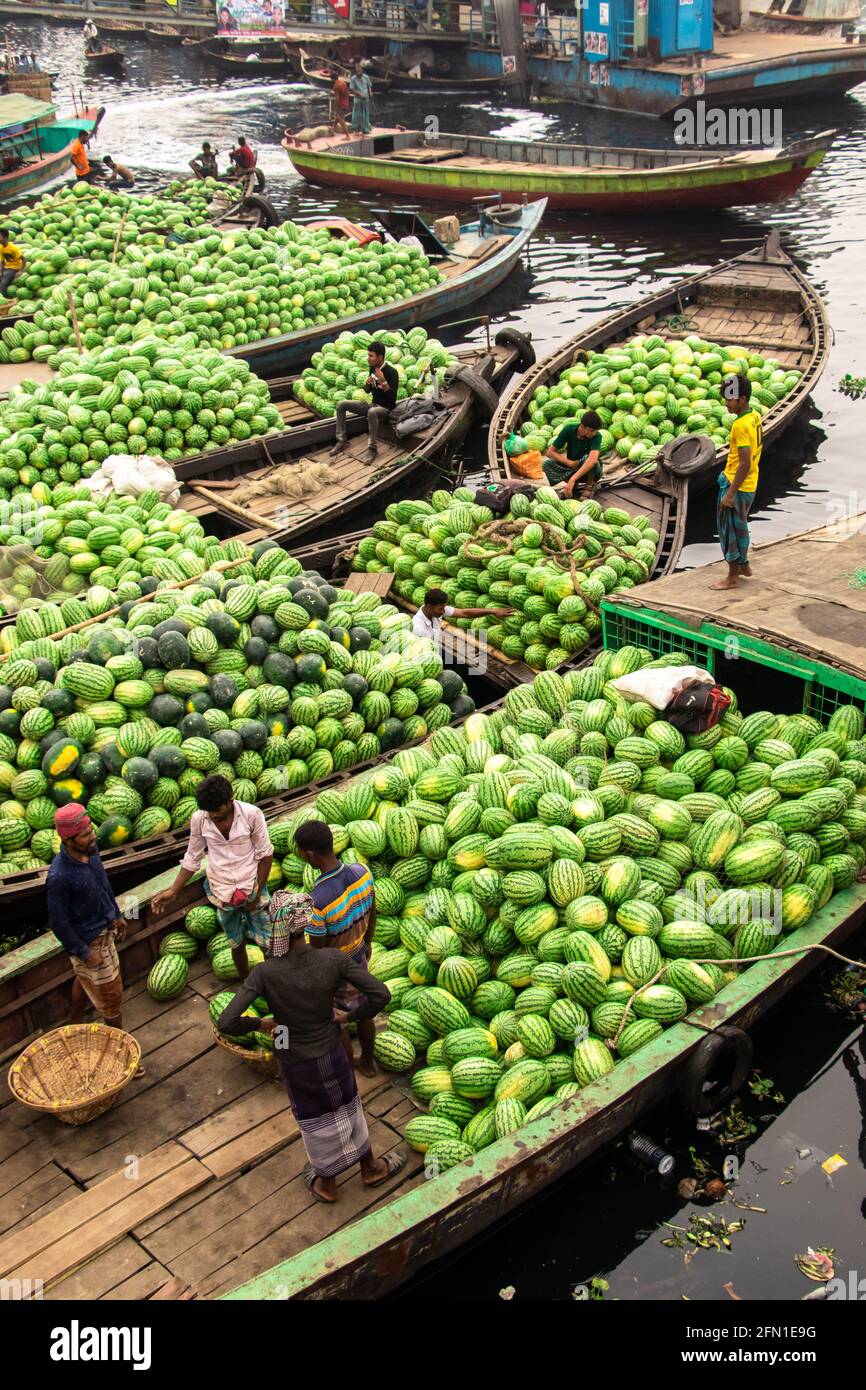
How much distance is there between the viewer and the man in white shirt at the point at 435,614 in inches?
363

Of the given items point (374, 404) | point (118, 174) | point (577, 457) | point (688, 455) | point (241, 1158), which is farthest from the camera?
point (118, 174)

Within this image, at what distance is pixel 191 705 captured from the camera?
8.23 m

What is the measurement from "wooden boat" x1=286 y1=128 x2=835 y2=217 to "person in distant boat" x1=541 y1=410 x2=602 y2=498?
47.2 ft

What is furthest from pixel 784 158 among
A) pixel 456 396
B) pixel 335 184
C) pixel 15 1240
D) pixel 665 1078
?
pixel 15 1240

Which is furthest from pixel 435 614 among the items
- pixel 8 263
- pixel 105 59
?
pixel 105 59

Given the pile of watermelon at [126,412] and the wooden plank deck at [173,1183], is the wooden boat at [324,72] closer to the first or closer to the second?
the pile of watermelon at [126,412]

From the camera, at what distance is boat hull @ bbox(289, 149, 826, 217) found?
79.2 ft

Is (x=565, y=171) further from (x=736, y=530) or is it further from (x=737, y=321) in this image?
(x=736, y=530)

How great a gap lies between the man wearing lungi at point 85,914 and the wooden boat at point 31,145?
Answer: 26.2 m

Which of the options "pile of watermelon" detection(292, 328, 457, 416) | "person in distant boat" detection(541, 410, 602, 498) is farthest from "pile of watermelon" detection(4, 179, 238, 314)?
"person in distant boat" detection(541, 410, 602, 498)

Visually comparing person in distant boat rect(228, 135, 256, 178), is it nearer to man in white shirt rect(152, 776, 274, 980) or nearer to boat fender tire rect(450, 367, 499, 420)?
boat fender tire rect(450, 367, 499, 420)

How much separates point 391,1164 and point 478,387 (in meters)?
10.5

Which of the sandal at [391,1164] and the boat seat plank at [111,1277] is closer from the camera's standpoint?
the boat seat plank at [111,1277]

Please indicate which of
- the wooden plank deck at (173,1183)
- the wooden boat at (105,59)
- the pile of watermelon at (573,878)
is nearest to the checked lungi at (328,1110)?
the wooden plank deck at (173,1183)
